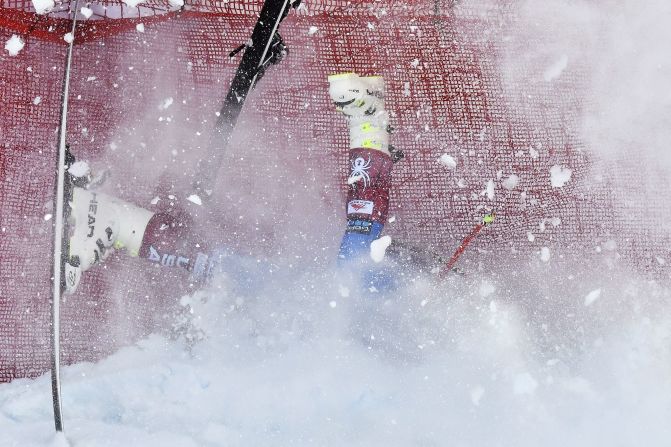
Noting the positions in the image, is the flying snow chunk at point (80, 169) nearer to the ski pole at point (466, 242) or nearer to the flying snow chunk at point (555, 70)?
the ski pole at point (466, 242)

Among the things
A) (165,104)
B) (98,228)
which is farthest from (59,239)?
(165,104)

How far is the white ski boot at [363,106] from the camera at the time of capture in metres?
2.75

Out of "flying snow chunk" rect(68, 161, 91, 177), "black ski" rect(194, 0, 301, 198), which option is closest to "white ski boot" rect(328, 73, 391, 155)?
"black ski" rect(194, 0, 301, 198)

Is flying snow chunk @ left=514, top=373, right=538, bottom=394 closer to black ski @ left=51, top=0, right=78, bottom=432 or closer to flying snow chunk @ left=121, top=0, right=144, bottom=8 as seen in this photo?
black ski @ left=51, top=0, right=78, bottom=432

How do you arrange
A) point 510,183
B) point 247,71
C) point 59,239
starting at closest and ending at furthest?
point 59,239 → point 247,71 → point 510,183

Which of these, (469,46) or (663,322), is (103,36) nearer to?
(469,46)

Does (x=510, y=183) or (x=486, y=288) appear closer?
(x=486, y=288)

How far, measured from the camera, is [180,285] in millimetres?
3066

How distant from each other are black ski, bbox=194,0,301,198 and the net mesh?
0.23 m

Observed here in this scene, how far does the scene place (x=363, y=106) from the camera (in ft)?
9.14

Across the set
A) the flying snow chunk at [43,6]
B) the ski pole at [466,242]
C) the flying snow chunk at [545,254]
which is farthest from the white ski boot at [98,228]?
the flying snow chunk at [545,254]

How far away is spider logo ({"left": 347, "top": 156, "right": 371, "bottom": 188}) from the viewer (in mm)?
2762

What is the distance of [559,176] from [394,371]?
1.51 m

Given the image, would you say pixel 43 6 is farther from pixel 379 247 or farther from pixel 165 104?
pixel 379 247
